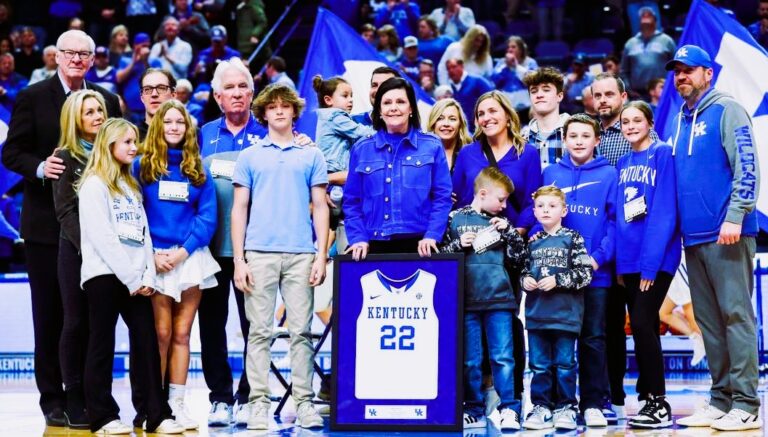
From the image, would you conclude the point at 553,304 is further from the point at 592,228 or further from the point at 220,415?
the point at 220,415

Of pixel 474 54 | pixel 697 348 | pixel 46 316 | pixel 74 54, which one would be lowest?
pixel 697 348

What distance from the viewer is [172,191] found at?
22.8 feet

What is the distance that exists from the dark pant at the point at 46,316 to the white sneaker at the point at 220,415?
37.6 inches

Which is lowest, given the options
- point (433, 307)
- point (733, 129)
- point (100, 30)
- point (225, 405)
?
point (225, 405)

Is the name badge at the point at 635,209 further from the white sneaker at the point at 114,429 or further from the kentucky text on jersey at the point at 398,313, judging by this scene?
the white sneaker at the point at 114,429

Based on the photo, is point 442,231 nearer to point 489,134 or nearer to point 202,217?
point 489,134

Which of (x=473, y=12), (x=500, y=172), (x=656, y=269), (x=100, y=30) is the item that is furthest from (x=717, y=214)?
(x=100, y=30)

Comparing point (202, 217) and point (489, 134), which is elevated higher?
point (489, 134)

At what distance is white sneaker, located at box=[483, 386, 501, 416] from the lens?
725cm

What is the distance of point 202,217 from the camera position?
7.00 metres

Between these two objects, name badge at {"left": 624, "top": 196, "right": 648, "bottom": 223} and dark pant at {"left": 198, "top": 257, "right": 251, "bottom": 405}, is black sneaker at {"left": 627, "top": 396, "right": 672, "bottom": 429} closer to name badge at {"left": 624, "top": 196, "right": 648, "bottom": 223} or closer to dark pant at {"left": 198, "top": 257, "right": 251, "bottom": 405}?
name badge at {"left": 624, "top": 196, "right": 648, "bottom": 223}

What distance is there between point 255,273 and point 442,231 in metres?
1.14

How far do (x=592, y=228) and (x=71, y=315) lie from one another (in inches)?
124

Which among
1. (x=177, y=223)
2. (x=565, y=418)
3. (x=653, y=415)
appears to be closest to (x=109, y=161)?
(x=177, y=223)
